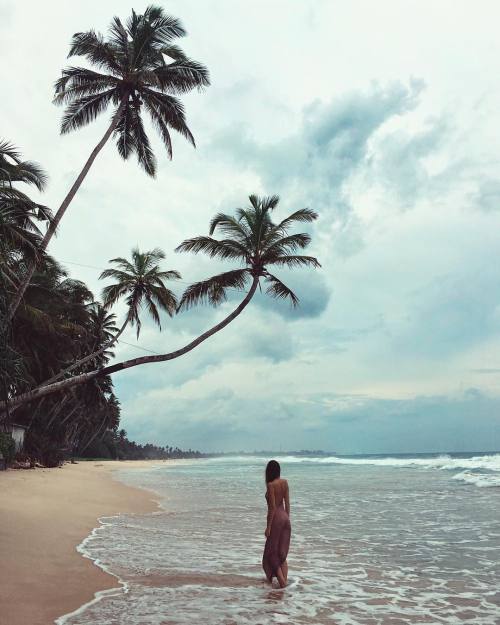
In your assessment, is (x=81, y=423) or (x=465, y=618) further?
(x=81, y=423)

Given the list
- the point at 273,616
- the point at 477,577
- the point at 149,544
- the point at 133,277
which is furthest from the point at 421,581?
the point at 133,277

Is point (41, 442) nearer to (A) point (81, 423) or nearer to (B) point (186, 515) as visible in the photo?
(A) point (81, 423)

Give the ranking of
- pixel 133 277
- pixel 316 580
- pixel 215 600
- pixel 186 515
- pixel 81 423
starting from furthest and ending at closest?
pixel 81 423, pixel 133 277, pixel 186 515, pixel 316 580, pixel 215 600

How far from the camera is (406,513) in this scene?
15.7m

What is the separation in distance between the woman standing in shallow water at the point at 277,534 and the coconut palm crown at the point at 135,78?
1285 cm

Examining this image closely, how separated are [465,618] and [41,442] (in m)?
34.7

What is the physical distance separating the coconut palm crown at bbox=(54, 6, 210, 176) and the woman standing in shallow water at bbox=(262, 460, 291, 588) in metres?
12.8

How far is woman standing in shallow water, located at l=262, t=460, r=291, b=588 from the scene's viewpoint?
6820mm

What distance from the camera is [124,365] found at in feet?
44.7

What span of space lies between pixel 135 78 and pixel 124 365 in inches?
358

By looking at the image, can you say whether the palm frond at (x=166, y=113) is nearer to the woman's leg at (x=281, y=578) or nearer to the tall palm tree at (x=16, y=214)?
the tall palm tree at (x=16, y=214)

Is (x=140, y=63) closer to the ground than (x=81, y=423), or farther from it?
farther from it

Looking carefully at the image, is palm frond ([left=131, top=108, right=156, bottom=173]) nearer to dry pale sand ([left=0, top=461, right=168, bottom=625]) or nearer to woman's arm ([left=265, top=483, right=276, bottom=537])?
dry pale sand ([left=0, top=461, right=168, bottom=625])

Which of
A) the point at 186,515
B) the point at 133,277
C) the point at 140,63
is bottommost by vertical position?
the point at 186,515
